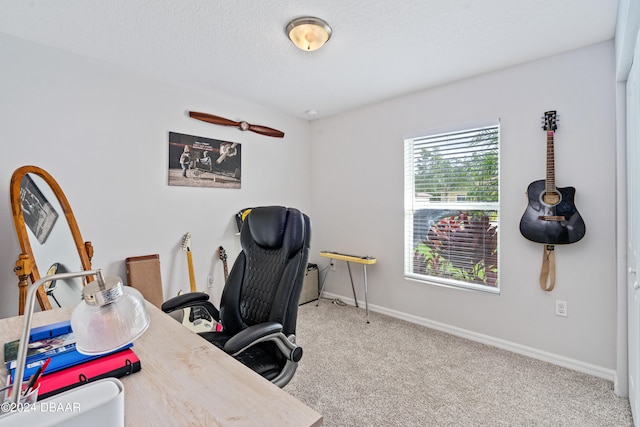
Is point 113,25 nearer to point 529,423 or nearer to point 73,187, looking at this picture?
point 73,187

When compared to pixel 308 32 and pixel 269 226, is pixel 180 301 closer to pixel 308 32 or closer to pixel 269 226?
pixel 269 226

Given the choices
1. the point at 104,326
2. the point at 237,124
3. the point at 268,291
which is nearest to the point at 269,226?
the point at 268,291

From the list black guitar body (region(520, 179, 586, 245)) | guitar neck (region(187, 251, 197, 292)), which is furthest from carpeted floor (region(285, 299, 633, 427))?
guitar neck (region(187, 251, 197, 292))

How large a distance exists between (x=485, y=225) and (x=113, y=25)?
312 cm

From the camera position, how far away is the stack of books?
88cm

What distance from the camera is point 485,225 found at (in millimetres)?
2645

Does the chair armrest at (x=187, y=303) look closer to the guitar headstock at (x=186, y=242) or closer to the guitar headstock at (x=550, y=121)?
the guitar headstock at (x=186, y=242)

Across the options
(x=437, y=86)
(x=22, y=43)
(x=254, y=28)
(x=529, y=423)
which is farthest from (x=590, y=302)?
(x=22, y=43)

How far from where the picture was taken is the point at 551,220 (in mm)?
2217

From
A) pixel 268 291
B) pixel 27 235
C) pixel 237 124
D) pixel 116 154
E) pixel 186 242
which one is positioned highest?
pixel 237 124

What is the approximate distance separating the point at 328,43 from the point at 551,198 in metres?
1.97

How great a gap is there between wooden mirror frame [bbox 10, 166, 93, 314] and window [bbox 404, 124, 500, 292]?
2743mm

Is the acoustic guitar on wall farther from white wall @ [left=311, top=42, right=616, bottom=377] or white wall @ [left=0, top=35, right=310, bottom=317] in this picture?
white wall @ [left=0, top=35, right=310, bottom=317]

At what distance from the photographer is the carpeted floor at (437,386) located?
1732 mm
